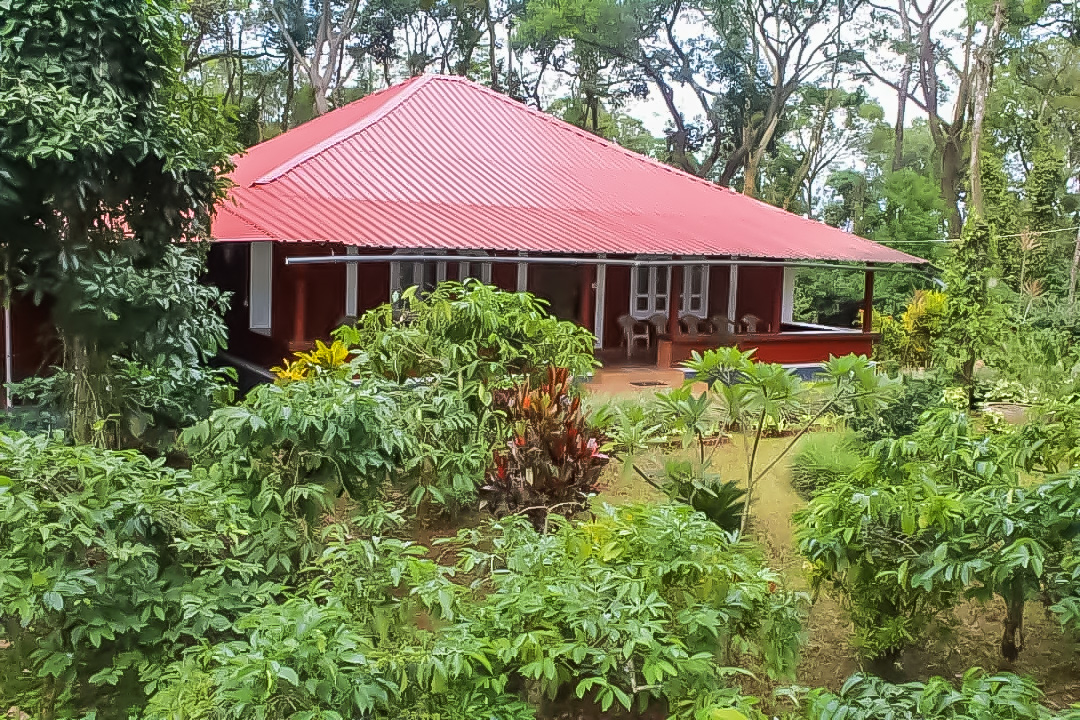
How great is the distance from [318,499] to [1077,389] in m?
4.16

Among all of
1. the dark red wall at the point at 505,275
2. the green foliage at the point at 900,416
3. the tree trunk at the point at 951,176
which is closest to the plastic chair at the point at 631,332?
the dark red wall at the point at 505,275

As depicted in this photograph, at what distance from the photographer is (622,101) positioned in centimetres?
3116

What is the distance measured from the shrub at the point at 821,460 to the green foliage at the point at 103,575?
5257 millimetres

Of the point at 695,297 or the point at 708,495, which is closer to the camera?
the point at 708,495

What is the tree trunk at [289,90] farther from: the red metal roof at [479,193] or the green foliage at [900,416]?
the green foliage at [900,416]

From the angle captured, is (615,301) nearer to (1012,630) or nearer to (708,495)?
(708,495)

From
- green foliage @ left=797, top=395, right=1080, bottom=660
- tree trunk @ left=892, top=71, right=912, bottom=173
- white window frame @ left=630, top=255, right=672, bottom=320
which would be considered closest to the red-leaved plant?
green foliage @ left=797, top=395, right=1080, bottom=660

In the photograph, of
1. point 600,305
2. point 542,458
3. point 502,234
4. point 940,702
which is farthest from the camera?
point 600,305

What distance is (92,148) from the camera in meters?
5.96

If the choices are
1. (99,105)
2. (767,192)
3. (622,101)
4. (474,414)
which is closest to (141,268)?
(99,105)

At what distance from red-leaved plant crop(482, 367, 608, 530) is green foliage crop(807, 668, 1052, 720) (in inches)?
135

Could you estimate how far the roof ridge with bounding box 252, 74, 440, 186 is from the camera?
13.3 metres

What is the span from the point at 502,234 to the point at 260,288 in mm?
3868

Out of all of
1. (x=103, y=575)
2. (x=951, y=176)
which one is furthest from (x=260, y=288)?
(x=951, y=176)
